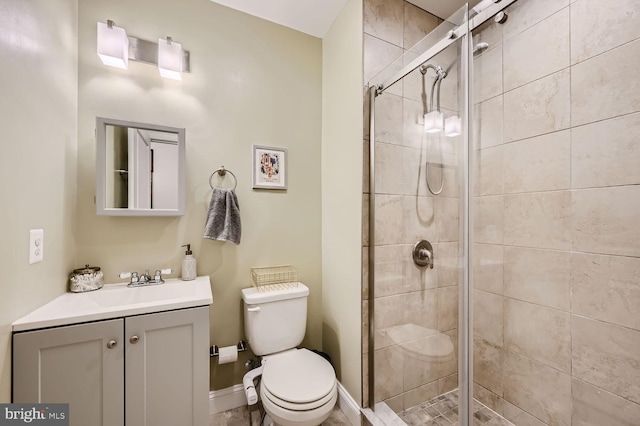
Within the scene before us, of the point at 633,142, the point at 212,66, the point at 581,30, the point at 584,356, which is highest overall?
the point at 212,66

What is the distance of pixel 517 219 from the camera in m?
1.24

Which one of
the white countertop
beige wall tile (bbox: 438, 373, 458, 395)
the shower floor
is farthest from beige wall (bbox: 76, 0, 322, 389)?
beige wall tile (bbox: 438, 373, 458, 395)

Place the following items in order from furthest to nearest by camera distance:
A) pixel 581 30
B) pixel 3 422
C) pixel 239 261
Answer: pixel 239 261
pixel 581 30
pixel 3 422

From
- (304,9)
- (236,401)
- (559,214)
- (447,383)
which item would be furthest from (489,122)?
(236,401)

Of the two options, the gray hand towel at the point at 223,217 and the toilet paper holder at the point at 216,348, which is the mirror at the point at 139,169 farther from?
the toilet paper holder at the point at 216,348

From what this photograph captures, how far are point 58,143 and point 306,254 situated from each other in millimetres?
1450

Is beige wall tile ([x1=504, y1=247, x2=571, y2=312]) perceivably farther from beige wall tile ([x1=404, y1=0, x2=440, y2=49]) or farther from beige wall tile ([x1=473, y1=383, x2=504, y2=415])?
beige wall tile ([x1=404, y1=0, x2=440, y2=49])

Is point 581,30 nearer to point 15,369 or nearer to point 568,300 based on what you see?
point 568,300

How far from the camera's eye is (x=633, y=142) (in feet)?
3.13

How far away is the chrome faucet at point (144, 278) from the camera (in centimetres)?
143

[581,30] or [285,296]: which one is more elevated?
[581,30]

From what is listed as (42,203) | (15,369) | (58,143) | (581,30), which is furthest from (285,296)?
(581,30)

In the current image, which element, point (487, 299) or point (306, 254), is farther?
point (306, 254)

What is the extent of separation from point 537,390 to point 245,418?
5.12 feet
